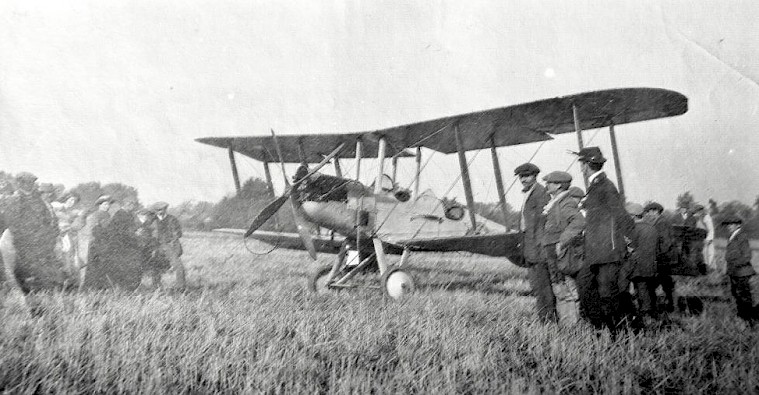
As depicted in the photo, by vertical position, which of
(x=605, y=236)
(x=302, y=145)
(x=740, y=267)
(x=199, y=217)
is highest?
(x=302, y=145)

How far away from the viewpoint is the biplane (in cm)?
632

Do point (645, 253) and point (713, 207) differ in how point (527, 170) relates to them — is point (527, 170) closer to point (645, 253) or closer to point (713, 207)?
point (645, 253)

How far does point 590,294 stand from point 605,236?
0.61 metres

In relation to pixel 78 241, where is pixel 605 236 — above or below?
below

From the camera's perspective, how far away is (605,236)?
3.76m

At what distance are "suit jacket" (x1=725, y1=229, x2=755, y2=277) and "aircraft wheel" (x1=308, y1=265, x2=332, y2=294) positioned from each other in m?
5.52

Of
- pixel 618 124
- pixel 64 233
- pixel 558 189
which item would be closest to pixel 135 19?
pixel 64 233

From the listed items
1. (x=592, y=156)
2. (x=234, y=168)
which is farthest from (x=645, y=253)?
(x=234, y=168)

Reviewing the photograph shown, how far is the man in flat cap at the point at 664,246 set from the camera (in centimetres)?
550

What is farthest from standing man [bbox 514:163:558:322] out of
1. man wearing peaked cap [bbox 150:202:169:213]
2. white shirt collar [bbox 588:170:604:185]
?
man wearing peaked cap [bbox 150:202:169:213]

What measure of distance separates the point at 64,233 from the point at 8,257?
2.41 metres

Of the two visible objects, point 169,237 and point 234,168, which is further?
point 234,168

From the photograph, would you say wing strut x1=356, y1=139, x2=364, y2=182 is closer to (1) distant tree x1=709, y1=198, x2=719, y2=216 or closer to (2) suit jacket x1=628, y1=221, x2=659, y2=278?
(2) suit jacket x1=628, y1=221, x2=659, y2=278

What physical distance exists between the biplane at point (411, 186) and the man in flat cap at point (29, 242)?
2.93 m
